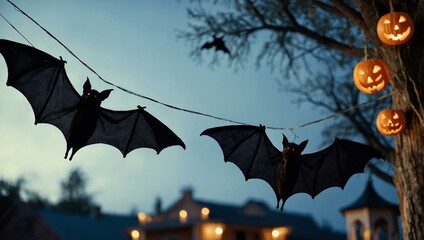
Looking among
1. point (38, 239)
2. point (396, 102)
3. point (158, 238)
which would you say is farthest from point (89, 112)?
point (38, 239)

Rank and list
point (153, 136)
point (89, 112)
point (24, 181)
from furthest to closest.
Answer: point (24, 181)
point (153, 136)
point (89, 112)

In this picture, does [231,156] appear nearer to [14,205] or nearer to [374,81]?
[374,81]

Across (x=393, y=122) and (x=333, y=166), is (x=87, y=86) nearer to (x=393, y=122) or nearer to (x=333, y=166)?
(x=333, y=166)

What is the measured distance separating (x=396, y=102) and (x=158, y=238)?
20.3 meters

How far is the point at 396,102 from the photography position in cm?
799

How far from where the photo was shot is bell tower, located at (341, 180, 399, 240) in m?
17.1

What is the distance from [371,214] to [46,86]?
13128 millimetres

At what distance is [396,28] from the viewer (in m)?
7.09

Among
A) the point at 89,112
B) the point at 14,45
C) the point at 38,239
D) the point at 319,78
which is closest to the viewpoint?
the point at 14,45

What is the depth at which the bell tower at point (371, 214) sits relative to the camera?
1706cm

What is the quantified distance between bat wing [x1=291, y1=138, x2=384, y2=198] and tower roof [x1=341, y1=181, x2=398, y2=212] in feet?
32.5

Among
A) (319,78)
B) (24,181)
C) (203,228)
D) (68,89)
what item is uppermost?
(24,181)

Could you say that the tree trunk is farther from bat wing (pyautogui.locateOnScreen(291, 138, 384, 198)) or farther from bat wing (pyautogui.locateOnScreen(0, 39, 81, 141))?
bat wing (pyautogui.locateOnScreen(0, 39, 81, 141))

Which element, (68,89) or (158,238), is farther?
(158,238)
